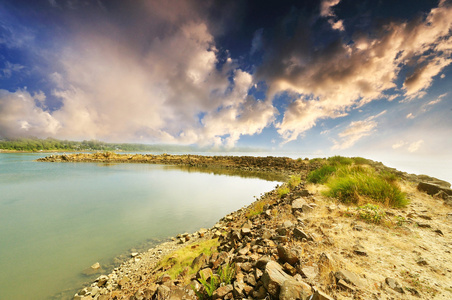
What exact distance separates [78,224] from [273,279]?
11051mm

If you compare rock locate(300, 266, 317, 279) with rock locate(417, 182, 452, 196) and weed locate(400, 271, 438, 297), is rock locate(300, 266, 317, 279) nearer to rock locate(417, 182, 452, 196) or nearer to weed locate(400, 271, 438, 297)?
weed locate(400, 271, 438, 297)

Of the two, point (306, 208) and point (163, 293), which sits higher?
point (306, 208)

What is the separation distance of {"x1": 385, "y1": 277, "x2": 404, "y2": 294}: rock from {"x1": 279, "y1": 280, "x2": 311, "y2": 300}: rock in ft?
3.95

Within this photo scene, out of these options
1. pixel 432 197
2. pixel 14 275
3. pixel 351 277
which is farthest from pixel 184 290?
pixel 432 197

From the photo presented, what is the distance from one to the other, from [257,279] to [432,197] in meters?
8.62

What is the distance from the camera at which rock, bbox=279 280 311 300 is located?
1.97m

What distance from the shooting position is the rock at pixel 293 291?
1972 millimetres

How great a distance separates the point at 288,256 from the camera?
9.01ft

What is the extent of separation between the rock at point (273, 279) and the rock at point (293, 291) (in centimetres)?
11

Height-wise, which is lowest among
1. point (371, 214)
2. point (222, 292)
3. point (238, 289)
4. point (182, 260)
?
point (182, 260)

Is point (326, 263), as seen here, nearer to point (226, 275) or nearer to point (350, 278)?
point (350, 278)

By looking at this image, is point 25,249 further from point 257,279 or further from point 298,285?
point 298,285

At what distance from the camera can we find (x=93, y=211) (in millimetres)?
10227

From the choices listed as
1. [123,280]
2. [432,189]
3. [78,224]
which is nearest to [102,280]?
[123,280]
